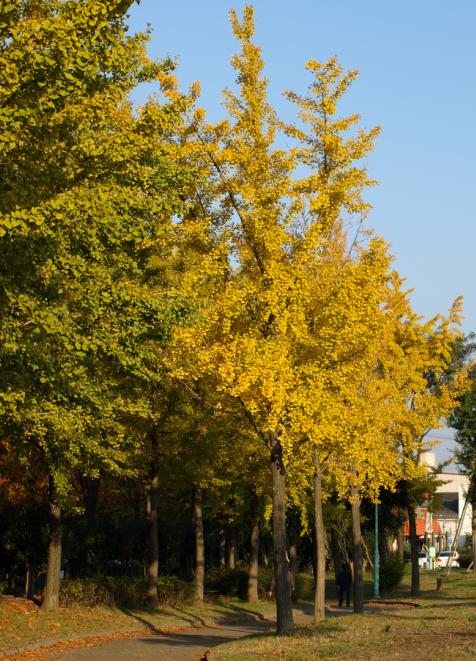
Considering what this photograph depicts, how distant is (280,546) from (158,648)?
417 centimetres

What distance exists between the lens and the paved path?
19422 millimetres

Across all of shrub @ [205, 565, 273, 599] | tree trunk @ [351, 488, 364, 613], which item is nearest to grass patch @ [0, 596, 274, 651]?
shrub @ [205, 565, 273, 599]

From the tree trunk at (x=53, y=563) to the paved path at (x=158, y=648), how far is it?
9.13 ft

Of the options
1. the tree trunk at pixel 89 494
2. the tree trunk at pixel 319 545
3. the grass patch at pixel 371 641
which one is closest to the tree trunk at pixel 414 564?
the tree trunk at pixel 89 494

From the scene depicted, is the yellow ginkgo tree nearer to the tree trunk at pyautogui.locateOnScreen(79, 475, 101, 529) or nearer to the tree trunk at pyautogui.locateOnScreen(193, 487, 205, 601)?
the tree trunk at pyautogui.locateOnScreen(193, 487, 205, 601)

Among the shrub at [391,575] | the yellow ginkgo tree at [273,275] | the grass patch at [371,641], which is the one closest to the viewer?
the grass patch at [371,641]

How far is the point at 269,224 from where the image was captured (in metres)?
19.9

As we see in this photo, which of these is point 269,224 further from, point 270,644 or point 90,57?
point 270,644

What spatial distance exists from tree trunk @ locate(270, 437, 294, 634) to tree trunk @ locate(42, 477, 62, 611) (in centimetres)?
767

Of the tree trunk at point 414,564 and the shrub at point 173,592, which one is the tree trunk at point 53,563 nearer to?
the shrub at point 173,592

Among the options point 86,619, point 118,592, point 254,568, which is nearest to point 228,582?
point 254,568

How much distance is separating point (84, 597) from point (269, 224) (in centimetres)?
1392

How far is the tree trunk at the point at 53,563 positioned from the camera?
1001 inches

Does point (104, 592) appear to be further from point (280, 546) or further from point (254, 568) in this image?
point (280, 546)
